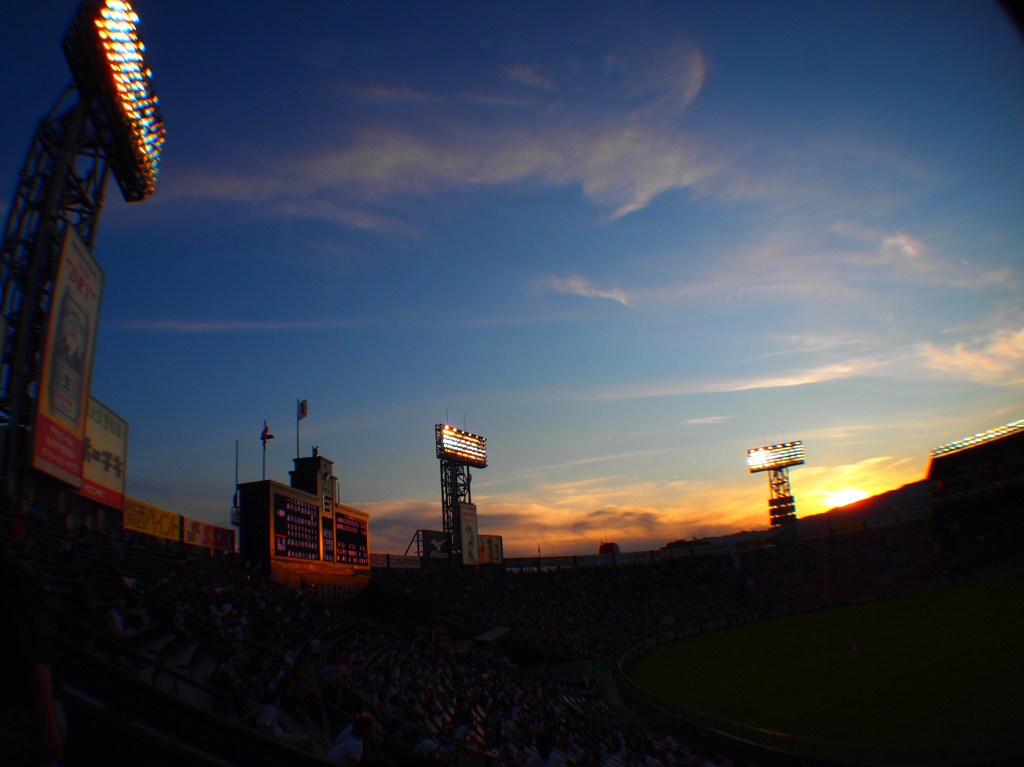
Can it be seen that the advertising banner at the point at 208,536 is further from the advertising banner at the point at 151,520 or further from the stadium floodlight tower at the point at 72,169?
the stadium floodlight tower at the point at 72,169

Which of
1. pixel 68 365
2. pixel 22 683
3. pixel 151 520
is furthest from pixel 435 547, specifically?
pixel 22 683

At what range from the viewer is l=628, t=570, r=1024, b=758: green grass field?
26031 mm

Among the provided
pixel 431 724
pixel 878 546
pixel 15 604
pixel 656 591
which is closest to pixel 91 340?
pixel 431 724

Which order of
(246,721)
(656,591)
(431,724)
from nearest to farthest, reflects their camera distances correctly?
(246,721), (431,724), (656,591)

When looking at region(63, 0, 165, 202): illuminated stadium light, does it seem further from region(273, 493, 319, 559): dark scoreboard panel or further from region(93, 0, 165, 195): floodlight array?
region(273, 493, 319, 559): dark scoreboard panel

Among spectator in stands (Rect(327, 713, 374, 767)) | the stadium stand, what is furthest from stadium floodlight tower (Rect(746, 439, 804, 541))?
spectator in stands (Rect(327, 713, 374, 767))

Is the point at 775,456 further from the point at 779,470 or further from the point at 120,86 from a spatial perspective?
the point at 120,86

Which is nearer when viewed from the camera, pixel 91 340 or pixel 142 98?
pixel 91 340

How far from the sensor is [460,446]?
2472 inches

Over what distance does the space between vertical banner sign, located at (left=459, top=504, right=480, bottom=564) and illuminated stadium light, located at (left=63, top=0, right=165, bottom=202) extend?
123 ft

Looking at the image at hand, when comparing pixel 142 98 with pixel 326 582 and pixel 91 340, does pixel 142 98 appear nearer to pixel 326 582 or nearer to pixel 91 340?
pixel 91 340

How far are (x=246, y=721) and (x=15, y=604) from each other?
787cm

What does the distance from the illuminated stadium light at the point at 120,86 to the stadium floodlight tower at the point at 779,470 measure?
80.6 m

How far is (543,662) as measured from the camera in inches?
1709
